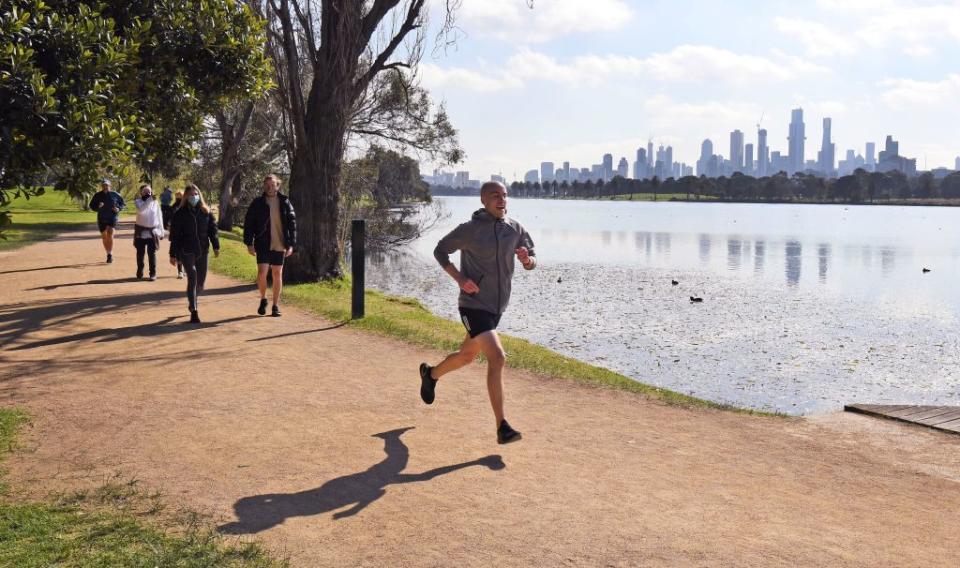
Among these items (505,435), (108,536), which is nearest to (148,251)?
(505,435)

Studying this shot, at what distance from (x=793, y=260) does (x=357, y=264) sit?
32276 mm

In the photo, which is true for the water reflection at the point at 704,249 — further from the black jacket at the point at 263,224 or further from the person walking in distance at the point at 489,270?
the person walking in distance at the point at 489,270

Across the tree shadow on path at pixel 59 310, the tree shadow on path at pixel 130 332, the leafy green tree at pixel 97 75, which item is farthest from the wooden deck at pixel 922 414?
the tree shadow on path at pixel 59 310

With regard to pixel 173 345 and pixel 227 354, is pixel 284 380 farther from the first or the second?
pixel 173 345

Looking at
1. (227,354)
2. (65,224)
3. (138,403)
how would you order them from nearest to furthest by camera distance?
(138,403) < (227,354) < (65,224)

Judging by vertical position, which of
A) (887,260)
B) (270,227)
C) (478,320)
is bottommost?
(887,260)

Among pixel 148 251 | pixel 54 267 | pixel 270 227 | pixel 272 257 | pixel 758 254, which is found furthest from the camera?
pixel 758 254

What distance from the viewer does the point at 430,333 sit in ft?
40.6

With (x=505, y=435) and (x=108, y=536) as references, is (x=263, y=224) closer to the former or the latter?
(x=505, y=435)

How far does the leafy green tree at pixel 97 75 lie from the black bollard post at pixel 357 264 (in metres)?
3.04

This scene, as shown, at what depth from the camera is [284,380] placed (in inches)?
342

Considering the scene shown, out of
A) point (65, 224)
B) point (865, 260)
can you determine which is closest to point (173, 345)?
point (65, 224)

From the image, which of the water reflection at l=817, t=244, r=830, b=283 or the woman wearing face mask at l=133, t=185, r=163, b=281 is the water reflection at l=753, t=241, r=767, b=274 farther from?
the woman wearing face mask at l=133, t=185, r=163, b=281

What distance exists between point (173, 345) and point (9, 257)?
1326cm
